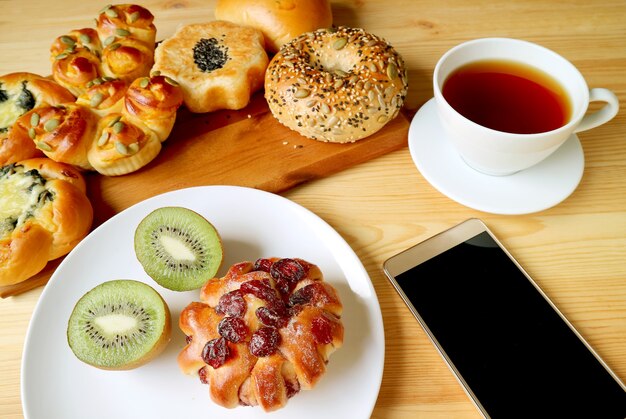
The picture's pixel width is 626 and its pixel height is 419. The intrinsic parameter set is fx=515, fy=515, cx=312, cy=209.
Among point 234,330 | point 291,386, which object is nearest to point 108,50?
point 234,330

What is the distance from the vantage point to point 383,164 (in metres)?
1.44

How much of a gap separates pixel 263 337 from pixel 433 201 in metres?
0.64

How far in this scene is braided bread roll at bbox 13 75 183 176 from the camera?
4.35 feet

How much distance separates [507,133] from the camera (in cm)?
114

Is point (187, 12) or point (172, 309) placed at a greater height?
point (187, 12)

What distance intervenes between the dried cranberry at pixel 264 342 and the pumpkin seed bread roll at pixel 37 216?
0.58 metres

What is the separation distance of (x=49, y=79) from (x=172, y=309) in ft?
2.83

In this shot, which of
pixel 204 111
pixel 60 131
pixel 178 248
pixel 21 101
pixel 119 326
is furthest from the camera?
pixel 204 111

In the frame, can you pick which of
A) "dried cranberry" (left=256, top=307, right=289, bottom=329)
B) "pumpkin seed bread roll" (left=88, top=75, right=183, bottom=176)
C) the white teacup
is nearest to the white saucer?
the white teacup

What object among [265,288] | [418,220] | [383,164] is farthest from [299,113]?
[265,288]

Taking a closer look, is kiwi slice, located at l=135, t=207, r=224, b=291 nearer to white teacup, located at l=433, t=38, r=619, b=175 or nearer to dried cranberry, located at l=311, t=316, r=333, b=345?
dried cranberry, located at l=311, t=316, r=333, b=345

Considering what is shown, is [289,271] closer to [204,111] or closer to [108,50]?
[204,111]

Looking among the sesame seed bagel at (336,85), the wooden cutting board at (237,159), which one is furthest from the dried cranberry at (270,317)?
the sesame seed bagel at (336,85)

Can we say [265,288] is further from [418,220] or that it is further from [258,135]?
[258,135]
